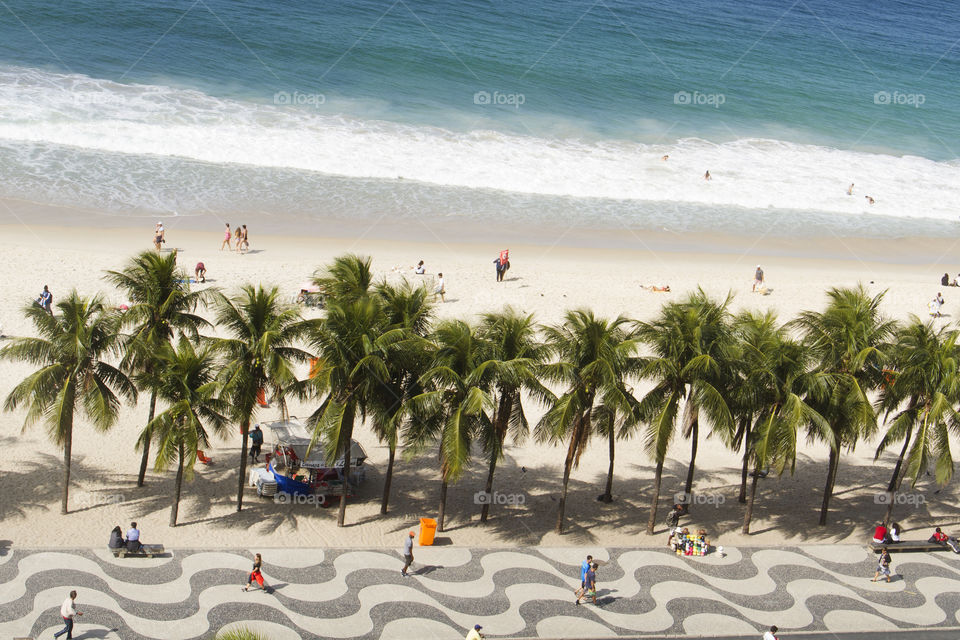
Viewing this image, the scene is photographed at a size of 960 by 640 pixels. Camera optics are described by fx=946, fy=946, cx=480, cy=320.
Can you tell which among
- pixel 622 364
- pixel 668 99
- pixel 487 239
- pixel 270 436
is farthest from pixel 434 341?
pixel 668 99

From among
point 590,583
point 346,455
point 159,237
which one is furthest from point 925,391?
point 159,237

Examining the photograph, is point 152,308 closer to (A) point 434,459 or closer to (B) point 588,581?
(A) point 434,459

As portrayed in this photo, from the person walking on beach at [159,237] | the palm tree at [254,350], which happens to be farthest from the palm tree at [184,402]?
the person walking on beach at [159,237]

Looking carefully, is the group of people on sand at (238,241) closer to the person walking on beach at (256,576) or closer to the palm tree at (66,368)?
the palm tree at (66,368)

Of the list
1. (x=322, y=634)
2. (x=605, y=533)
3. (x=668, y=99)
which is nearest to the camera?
(x=322, y=634)

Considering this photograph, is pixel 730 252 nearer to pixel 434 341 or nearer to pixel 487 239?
pixel 487 239

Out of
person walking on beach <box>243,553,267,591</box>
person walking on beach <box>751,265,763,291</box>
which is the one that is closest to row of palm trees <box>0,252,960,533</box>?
person walking on beach <box>243,553,267,591</box>
